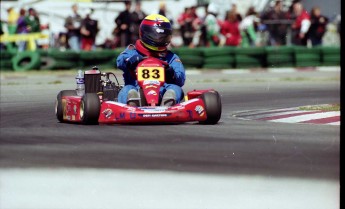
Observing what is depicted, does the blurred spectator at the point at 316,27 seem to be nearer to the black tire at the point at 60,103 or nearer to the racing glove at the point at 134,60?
the black tire at the point at 60,103

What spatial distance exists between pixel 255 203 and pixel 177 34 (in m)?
16.2

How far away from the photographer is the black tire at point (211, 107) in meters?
8.30


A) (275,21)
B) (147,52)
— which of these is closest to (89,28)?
(275,21)

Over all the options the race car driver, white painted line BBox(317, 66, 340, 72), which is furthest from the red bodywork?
white painted line BBox(317, 66, 340, 72)

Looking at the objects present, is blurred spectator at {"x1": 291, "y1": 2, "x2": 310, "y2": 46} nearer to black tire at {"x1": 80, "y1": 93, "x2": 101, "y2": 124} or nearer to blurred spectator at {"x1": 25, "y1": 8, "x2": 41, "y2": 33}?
blurred spectator at {"x1": 25, "y1": 8, "x2": 41, "y2": 33}

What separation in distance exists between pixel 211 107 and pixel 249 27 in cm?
1141

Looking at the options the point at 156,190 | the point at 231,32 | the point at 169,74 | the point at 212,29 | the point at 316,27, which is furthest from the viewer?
the point at 316,27

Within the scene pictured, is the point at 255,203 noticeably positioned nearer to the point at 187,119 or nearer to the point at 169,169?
the point at 169,169

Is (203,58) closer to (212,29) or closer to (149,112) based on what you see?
(212,29)

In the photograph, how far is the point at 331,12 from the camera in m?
20.4

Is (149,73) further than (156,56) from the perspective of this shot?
Yes

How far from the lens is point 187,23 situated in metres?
19.9

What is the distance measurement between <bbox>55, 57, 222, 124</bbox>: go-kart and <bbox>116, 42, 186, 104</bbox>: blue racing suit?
46 millimetres

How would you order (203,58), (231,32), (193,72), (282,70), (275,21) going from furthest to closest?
(282,70) < (275,21) < (231,32) < (203,58) < (193,72)
